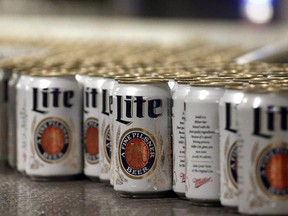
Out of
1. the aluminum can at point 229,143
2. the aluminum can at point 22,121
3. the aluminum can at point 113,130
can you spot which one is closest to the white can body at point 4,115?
the aluminum can at point 22,121

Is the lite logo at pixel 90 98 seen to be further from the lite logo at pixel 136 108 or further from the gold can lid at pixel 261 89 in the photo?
the gold can lid at pixel 261 89

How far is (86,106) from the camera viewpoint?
2906 mm

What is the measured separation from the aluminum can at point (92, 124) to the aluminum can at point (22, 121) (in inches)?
6.9

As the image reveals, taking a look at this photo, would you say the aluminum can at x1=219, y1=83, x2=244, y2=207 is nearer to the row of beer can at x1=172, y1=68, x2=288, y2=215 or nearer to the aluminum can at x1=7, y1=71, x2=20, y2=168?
the row of beer can at x1=172, y1=68, x2=288, y2=215

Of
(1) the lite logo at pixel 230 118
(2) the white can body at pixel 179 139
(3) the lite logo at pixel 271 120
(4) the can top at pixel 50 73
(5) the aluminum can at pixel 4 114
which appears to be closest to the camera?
(3) the lite logo at pixel 271 120

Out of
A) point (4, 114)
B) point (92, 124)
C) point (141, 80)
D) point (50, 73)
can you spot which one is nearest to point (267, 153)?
point (141, 80)

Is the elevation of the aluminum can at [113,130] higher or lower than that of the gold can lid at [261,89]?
lower

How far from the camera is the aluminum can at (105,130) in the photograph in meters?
2.78

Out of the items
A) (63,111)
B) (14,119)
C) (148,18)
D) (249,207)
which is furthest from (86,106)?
(148,18)

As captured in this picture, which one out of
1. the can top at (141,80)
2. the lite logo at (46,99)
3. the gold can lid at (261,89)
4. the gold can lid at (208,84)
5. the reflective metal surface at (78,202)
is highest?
the can top at (141,80)

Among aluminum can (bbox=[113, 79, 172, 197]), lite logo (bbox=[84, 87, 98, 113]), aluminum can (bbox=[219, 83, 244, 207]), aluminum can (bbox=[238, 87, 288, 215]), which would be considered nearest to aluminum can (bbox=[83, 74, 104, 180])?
lite logo (bbox=[84, 87, 98, 113])

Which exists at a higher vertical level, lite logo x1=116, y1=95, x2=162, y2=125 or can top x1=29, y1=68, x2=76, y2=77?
can top x1=29, y1=68, x2=76, y2=77

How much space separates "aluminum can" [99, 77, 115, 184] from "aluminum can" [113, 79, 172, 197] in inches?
7.2

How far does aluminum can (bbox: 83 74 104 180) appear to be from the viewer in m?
2.88
